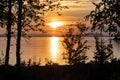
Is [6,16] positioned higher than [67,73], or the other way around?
[6,16]

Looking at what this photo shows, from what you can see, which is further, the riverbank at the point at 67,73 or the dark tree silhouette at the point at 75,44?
the dark tree silhouette at the point at 75,44

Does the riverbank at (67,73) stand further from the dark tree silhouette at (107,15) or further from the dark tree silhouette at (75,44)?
the dark tree silhouette at (75,44)

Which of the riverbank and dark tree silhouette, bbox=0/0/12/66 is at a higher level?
dark tree silhouette, bbox=0/0/12/66

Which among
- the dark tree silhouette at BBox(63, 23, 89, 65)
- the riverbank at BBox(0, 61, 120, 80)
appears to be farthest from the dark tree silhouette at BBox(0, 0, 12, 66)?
the dark tree silhouette at BBox(63, 23, 89, 65)

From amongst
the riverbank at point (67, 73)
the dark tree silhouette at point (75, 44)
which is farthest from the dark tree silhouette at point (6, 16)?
the dark tree silhouette at point (75, 44)

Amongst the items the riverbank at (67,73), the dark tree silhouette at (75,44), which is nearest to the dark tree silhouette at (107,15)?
the riverbank at (67,73)

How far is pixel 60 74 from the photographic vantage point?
70.0ft

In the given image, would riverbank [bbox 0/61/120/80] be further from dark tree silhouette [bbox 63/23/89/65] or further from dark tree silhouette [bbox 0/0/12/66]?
dark tree silhouette [bbox 63/23/89/65]

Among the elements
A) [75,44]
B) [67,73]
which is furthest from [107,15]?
[75,44]

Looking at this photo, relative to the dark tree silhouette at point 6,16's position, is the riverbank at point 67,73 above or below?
below

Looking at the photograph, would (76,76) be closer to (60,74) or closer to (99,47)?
(60,74)

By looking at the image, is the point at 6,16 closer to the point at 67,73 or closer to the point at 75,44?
the point at 67,73

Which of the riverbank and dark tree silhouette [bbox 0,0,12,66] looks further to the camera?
dark tree silhouette [bbox 0,0,12,66]

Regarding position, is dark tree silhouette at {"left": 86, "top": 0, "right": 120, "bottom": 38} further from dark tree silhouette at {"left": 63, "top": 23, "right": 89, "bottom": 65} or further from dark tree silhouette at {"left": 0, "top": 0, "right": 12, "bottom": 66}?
dark tree silhouette at {"left": 63, "top": 23, "right": 89, "bottom": 65}
